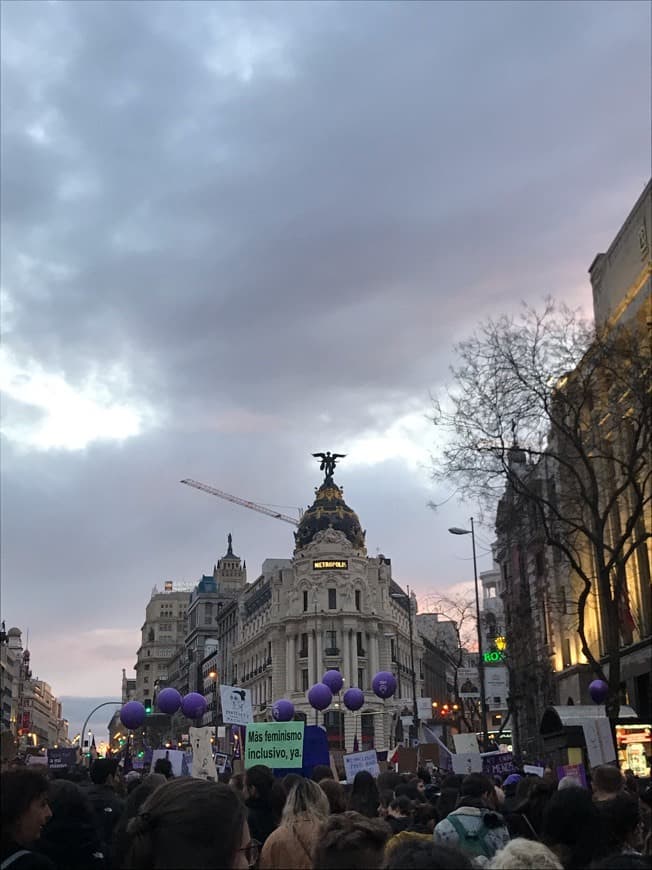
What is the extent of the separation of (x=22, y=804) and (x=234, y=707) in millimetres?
13142

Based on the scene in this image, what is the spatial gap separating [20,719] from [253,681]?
73575 millimetres

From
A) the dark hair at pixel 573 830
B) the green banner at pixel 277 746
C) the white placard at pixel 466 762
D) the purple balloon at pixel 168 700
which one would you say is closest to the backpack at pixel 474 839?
the dark hair at pixel 573 830

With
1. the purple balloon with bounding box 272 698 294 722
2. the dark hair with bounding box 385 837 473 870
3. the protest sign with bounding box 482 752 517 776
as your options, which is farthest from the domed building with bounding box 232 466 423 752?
the dark hair with bounding box 385 837 473 870

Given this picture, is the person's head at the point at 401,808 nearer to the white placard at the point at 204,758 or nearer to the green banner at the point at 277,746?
the green banner at the point at 277,746

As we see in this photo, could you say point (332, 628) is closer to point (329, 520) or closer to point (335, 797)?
point (329, 520)

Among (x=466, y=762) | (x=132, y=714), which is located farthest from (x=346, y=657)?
(x=466, y=762)

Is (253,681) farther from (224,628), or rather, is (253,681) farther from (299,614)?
(224,628)

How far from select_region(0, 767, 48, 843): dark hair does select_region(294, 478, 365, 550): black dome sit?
100 meters

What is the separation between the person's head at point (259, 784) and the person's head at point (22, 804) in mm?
3382

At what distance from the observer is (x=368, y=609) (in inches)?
3957

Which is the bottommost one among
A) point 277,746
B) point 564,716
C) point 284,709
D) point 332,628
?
point 277,746

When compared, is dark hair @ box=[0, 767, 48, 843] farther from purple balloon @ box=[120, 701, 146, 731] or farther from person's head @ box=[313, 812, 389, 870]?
purple balloon @ box=[120, 701, 146, 731]

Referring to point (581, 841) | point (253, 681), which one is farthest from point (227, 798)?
point (253, 681)

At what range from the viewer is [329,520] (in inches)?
4205
